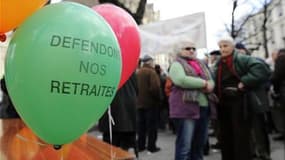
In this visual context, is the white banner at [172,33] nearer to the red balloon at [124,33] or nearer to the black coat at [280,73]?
the black coat at [280,73]

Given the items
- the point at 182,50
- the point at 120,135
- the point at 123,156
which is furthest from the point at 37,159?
the point at 182,50

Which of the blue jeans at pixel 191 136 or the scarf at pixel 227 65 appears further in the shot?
the scarf at pixel 227 65

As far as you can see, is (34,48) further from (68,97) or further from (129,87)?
(129,87)

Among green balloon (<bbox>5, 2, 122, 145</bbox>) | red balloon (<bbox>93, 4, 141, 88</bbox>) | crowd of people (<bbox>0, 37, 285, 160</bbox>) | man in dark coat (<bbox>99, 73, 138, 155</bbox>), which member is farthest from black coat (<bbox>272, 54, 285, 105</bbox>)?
green balloon (<bbox>5, 2, 122, 145</bbox>)

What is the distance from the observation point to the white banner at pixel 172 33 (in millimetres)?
5402

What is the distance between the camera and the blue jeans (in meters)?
4.08

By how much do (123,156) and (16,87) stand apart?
1.14 m

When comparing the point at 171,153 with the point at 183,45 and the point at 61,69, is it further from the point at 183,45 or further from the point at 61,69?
the point at 61,69

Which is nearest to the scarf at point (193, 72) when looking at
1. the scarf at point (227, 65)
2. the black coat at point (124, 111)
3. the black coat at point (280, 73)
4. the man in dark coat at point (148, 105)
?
the scarf at point (227, 65)

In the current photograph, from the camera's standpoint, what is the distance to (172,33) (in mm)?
5555

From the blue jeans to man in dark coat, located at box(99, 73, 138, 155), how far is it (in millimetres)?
475

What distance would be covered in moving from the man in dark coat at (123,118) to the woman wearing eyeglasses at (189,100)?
0.41m

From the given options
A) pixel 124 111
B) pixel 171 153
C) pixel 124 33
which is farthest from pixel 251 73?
pixel 171 153

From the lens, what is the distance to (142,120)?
6840 millimetres
